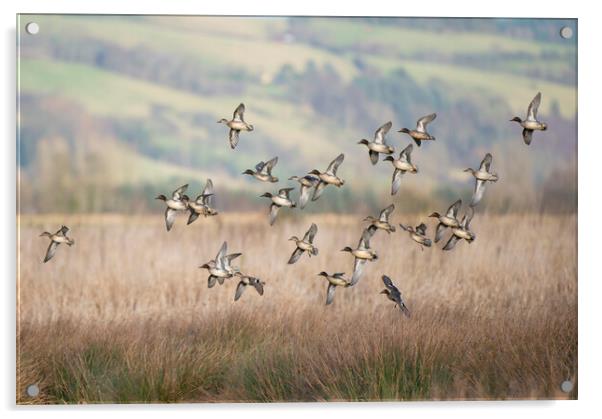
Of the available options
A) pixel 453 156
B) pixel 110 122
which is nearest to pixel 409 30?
pixel 453 156

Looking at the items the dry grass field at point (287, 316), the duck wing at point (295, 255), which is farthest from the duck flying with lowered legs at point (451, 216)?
the duck wing at point (295, 255)

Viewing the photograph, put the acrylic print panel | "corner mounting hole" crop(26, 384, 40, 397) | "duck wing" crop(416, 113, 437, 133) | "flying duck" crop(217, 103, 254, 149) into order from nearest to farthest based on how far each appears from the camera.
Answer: "corner mounting hole" crop(26, 384, 40, 397) → the acrylic print panel → "flying duck" crop(217, 103, 254, 149) → "duck wing" crop(416, 113, 437, 133)

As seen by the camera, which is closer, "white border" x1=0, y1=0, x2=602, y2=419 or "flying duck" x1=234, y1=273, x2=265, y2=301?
"white border" x1=0, y1=0, x2=602, y2=419

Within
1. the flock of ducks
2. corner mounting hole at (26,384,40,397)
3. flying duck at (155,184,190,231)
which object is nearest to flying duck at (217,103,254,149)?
the flock of ducks

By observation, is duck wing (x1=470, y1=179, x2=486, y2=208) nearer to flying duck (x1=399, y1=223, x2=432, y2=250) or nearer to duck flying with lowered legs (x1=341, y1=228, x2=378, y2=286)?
flying duck (x1=399, y1=223, x2=432, y2=250)

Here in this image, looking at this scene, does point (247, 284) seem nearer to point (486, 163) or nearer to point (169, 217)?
point (169, 217)

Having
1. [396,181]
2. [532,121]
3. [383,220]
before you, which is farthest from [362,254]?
[532,121]

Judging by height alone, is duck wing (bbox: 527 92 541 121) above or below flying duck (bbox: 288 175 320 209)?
above
